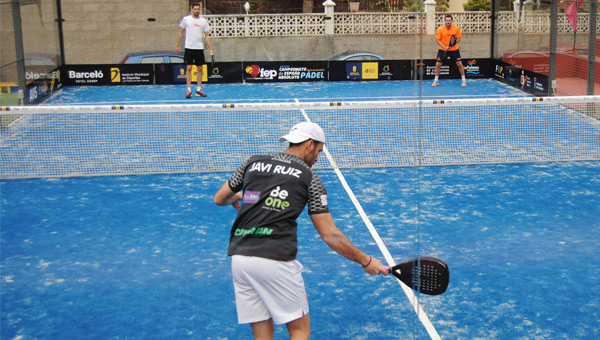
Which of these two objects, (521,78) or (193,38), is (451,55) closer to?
(521,78)

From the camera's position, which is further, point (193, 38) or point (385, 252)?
point (193, 38)


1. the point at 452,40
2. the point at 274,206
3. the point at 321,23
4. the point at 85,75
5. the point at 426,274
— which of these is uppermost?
the point at 321,23

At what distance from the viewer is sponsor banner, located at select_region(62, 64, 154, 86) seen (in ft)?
75.8

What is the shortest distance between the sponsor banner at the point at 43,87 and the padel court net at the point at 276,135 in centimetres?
159

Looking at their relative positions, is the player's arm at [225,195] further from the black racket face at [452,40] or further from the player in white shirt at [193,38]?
the black racket face at [452,40]

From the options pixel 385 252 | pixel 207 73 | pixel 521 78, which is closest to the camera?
pixel 385 252

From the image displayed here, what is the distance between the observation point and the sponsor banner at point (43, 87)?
18547mm

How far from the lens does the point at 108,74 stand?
75.9ft

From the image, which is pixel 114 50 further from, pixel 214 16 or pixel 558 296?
pixel 558 296

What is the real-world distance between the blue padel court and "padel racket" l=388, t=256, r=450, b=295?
20 cm

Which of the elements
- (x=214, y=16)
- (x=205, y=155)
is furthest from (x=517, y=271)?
(x=214, y=16)

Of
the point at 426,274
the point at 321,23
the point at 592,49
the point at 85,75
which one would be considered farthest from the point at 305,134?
the point at 321,23

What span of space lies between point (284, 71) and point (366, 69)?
2.72 metres

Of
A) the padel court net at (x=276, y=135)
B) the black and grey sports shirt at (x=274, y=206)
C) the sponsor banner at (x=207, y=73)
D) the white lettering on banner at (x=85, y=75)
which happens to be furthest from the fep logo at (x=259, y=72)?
the black and grey sports shirt at (x=274, y=206)
